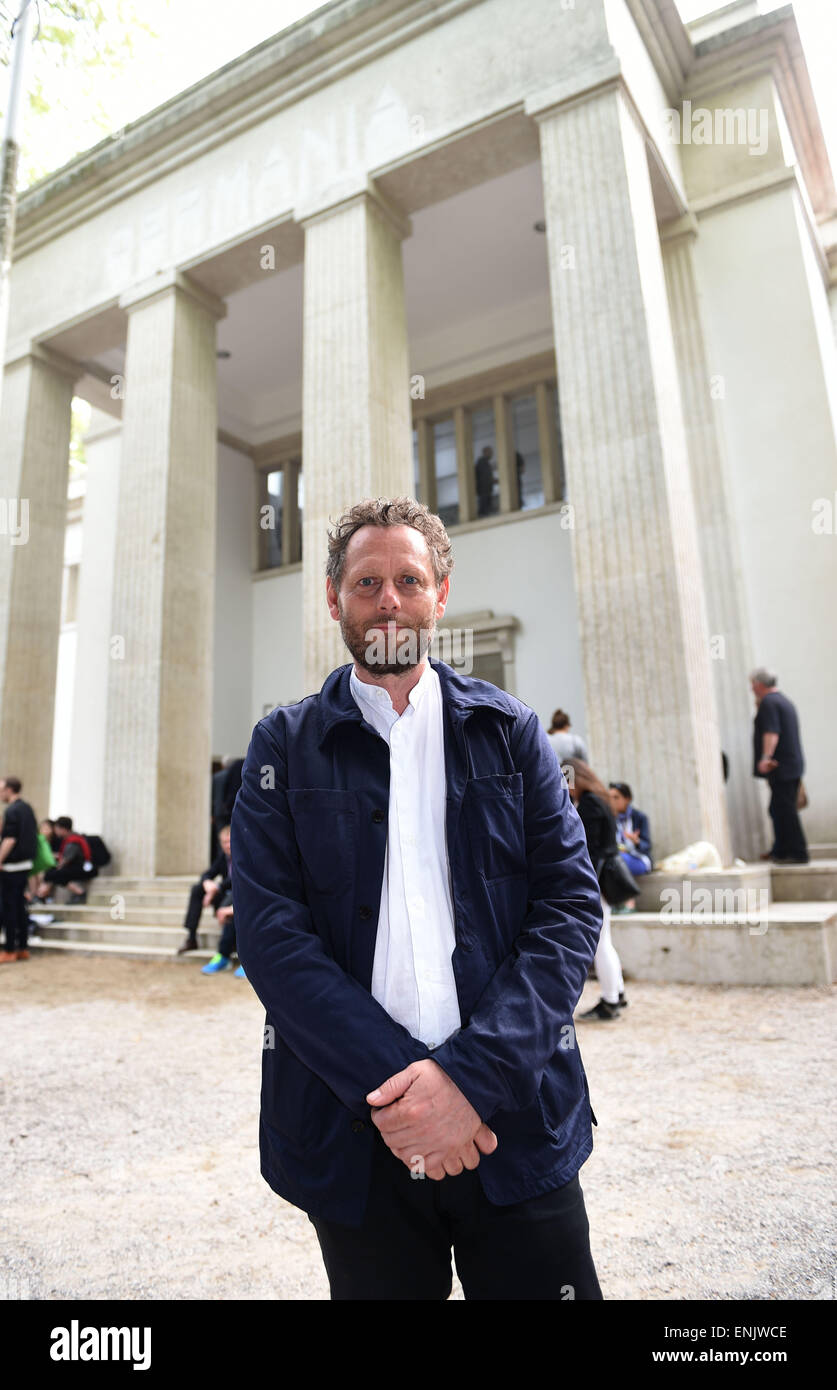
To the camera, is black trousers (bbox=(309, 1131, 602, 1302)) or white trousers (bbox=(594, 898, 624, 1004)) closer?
black trousers (bbox=(309, 1131, 602, 1302))

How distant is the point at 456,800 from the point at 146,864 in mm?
10717

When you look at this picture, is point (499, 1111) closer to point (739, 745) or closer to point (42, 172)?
point (739, 745)

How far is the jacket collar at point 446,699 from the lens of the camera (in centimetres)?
157

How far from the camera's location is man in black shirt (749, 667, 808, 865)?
27.3 ft

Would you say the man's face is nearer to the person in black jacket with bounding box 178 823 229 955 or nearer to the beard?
the beard

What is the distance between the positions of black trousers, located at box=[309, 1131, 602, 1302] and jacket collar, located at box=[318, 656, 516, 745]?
0.74 m

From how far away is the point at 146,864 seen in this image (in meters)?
11.3

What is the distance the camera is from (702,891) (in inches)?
270

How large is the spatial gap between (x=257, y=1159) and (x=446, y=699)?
8.89ft

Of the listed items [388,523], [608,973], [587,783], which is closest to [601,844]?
[587,783]

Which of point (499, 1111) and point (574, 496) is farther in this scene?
point (574, 496)

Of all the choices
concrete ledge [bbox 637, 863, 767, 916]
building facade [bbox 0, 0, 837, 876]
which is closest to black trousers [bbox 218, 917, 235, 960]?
building facade [bbox 0, 0, 837, 876]

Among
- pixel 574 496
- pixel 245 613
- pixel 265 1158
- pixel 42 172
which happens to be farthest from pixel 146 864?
pixel 42 172
